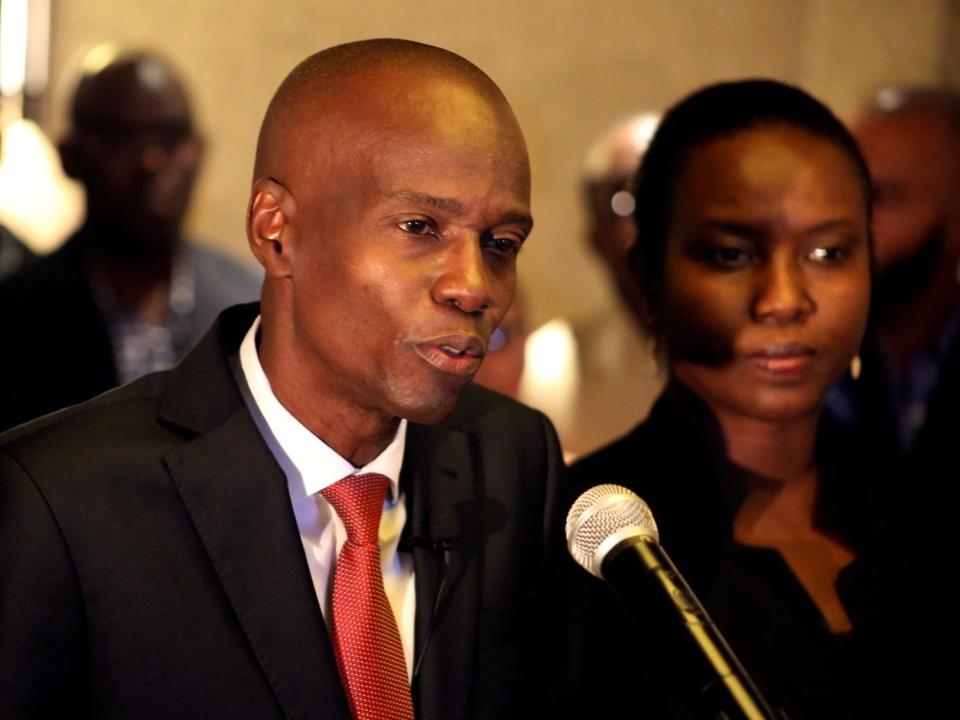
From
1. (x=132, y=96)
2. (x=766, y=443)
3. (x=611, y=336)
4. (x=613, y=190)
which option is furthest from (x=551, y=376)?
(x=766, y=443)

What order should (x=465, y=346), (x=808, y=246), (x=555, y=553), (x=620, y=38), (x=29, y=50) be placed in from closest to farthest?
(x=465, y=346)
(x=555, y=553)
(x=808, y=246)
(x=29, y=50)
(x=620, y=38)

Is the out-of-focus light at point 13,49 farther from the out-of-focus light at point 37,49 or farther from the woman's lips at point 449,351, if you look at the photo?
the woman's lips at point 449,351

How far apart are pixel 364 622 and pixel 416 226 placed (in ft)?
1.48

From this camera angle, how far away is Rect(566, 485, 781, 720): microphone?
1209mm

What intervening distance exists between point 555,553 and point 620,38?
8.12ft

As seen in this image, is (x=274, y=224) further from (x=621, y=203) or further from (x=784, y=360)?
(x=621, y=203)

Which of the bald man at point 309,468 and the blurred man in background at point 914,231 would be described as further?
the blurred man in background at point 914,231

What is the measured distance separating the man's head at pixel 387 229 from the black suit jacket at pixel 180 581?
5.0 inches

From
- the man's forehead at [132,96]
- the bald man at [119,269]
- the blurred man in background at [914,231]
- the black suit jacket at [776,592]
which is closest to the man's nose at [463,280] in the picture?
the black suit jacket at [776,592]

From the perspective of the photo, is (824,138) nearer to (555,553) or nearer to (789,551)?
(789,551)

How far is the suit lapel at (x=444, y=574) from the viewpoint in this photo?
1613 millimetres

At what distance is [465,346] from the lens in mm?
1512

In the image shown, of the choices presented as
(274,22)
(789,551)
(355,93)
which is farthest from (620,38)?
(355,93)

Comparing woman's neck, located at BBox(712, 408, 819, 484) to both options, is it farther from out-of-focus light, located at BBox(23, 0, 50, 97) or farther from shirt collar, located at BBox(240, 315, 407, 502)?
out-of-focus light, located at BBox(23, 0, 50, 97)
